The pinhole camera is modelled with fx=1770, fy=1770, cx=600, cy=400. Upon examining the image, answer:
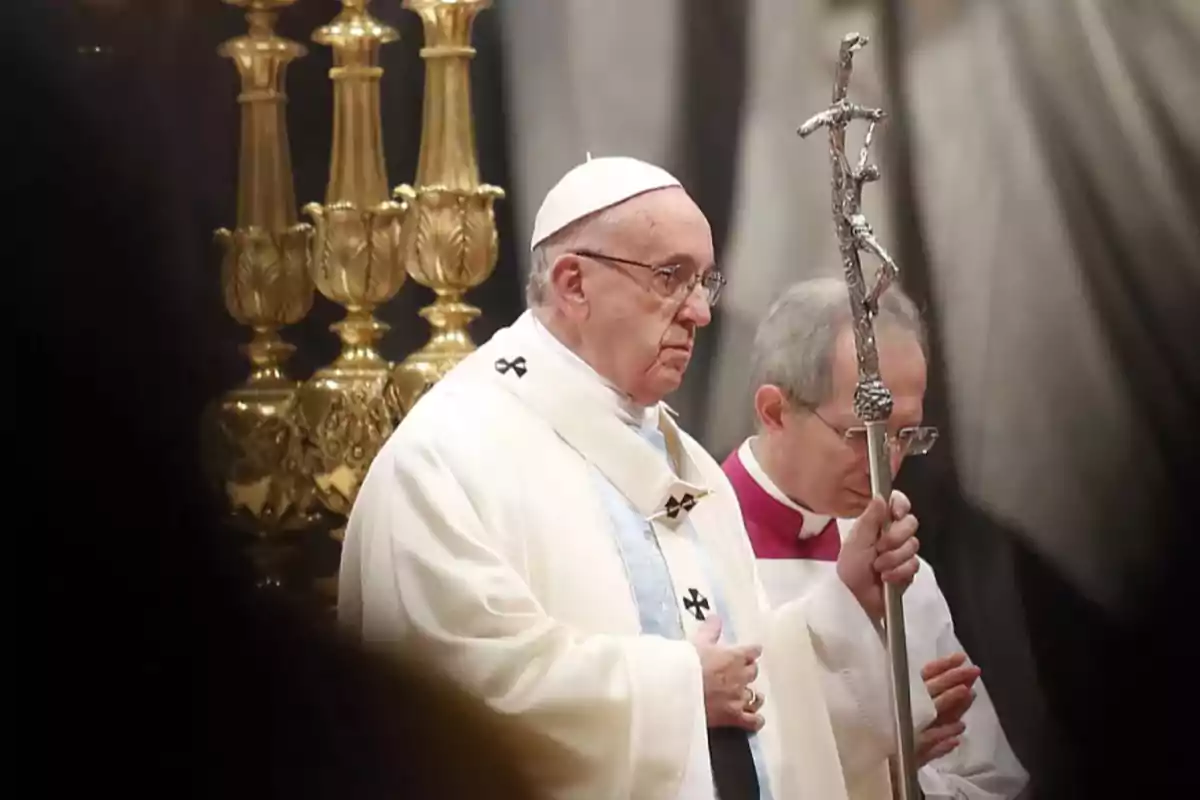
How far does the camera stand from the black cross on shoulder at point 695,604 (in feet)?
10.3

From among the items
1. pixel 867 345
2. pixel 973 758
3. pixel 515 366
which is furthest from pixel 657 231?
pixel 973 758

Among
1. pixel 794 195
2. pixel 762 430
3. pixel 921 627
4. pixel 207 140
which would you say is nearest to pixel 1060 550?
pixel 921 627

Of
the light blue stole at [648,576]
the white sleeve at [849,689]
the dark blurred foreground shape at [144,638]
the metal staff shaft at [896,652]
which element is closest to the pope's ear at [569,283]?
the light blue stole at [648,576]

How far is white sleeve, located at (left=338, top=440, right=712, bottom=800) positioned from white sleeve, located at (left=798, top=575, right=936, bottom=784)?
0.37m

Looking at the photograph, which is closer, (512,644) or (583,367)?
(512,644)

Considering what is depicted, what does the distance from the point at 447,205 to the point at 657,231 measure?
0.41 meters

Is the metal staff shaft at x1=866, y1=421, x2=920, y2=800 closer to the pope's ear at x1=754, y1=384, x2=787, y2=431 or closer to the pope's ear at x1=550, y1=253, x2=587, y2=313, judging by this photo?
the pope's ear at x1=754, y1=384, x2=787, y2=431

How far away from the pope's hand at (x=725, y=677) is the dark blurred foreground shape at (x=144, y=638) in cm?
168

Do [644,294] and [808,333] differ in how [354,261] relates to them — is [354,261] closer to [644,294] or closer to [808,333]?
[644,294]

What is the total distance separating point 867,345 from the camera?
3.26m

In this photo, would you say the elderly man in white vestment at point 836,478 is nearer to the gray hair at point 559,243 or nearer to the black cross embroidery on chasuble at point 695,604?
the black cross embroidery on chasuble at point 695,604

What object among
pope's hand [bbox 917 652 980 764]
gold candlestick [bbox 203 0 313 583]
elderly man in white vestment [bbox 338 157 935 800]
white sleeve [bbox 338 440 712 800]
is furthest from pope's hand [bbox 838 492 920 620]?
gold candlestick [bbox 203 0 313 583]

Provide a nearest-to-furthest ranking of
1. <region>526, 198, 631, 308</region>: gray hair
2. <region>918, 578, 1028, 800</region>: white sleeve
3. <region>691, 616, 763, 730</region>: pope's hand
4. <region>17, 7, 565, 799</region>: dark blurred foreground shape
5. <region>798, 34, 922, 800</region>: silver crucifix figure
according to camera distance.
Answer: <region>17, 7, 565, 799</region>: dark blurred foreground shape, <region>691, 616, 763, 730</region>: pope's hand, <region>526, 198, 631, 308</region>: gray hair, <region>798, 34, 922, 800</region>: silver crucifix figure, <region>918, 578, 1028, 800</region>: white sleeve

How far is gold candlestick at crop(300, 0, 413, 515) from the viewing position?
10.4 feet
